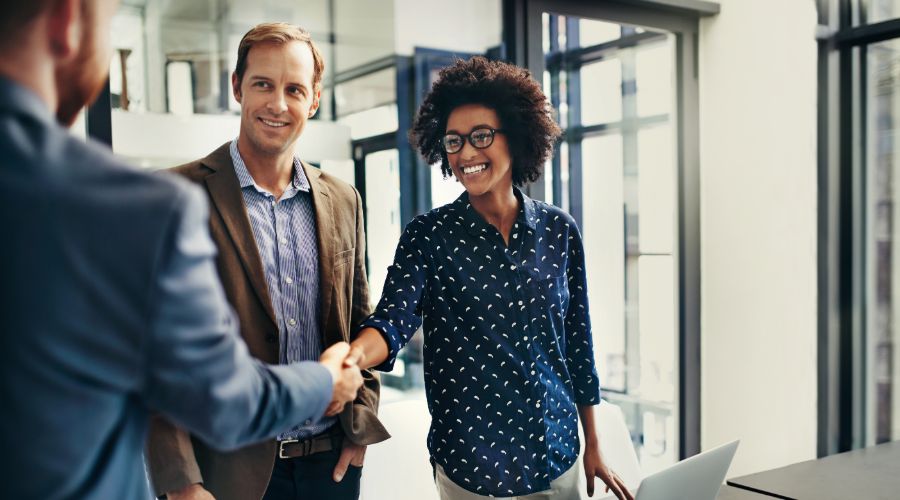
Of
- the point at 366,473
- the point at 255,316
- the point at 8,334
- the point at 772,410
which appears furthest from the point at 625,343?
the point at 8,334

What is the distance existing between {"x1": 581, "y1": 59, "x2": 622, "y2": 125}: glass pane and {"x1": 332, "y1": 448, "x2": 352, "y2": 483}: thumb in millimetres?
2020

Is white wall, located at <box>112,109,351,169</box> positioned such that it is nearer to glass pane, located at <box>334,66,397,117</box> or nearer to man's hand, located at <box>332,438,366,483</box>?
glass pane, located at <box>334,66,397,117</box>

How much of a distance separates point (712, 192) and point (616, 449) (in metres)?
1.73

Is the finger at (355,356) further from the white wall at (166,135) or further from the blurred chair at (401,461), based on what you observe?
the white wall at (166,135)

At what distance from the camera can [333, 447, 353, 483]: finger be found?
1800 mm

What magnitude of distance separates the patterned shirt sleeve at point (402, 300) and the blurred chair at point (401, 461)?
44 cm

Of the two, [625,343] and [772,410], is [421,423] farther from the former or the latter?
[772,410]

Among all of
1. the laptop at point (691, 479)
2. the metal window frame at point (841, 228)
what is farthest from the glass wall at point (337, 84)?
the metal window frame at point (841, 228)

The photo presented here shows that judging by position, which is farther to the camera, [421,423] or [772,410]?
[772,410]

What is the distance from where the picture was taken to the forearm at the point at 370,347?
168cm

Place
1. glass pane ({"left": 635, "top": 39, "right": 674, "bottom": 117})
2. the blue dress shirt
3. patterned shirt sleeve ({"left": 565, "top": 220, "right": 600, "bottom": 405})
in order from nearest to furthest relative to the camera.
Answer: the blue dress shirt, patterned shirt sleeve ({"left": 565, "top": 220, "right": 600, "bottom": 405}), glass pane ({"left": 635, "top": 39, "right": 674, "bottom": 117})

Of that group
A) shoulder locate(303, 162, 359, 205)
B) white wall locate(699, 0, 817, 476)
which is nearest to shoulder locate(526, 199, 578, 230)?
shoulder locate(303, 162, 359, 205)

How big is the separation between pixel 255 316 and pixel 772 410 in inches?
106

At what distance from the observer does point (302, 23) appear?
2.50m
